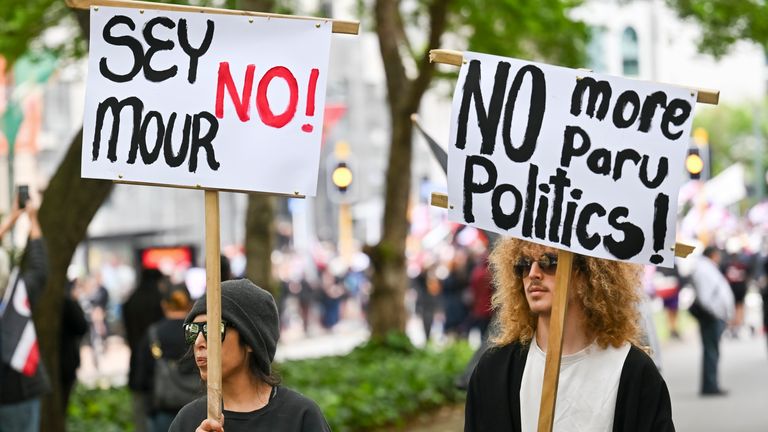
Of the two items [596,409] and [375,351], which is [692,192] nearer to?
[375,351]

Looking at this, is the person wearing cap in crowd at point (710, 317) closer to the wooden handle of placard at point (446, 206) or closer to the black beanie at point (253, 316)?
the wooden handle of placard at point (446, 206)

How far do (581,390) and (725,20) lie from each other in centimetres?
1440

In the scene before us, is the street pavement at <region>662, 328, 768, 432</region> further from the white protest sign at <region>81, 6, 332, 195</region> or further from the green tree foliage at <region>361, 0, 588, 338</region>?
the white protest sign at <region>81, 6, 332, 195</region>

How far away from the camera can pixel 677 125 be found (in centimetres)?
510

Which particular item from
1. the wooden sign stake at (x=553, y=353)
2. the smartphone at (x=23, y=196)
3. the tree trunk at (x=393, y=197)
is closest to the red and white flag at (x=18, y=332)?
the smartphone at (x=23, y=196)

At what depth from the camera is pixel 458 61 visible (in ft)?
17.0

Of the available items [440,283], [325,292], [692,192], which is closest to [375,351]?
[440,283]

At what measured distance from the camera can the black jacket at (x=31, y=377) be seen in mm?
9305

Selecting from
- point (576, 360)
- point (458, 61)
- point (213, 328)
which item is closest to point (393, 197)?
point (458, 61)

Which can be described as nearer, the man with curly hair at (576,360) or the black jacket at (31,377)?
the man with curly hair at (576,360)

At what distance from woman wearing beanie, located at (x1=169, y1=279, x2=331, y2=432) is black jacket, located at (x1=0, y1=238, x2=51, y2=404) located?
4.66 meters

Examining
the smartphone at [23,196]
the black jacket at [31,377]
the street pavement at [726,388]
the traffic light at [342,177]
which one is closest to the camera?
the smartphone at [23,196]

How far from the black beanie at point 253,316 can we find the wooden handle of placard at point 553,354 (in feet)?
2.71

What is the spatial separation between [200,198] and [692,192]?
1898cm
